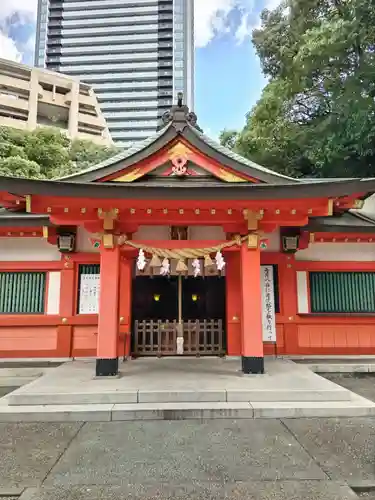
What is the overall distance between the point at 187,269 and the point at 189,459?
4.38 meters

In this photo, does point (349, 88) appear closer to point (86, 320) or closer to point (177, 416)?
point (86, 320)

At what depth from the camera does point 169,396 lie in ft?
19.2

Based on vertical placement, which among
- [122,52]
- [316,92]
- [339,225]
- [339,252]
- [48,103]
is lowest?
[339,252]

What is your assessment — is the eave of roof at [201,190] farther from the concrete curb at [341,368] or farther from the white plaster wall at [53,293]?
the concrete curb at [341,368]

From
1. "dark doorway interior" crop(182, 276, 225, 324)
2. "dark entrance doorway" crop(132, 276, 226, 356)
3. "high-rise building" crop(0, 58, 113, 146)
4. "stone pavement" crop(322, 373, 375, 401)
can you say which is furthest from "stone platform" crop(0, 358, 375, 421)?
"high-rise building" crop(0, 58, 113, 146)

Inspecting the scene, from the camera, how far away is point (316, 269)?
9.20 metres

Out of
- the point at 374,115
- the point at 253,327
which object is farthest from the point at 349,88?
the point at 253,327

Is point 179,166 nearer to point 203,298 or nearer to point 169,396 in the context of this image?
point 203,298

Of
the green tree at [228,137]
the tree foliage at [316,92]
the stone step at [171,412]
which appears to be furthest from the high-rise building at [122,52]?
the stone step at [171,412]

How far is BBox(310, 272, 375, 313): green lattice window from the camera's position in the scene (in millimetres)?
9133

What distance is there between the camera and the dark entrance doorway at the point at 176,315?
888cm

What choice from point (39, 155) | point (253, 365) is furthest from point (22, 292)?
point (39, 155)

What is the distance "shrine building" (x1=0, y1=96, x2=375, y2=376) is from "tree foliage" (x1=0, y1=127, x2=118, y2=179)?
17.1m

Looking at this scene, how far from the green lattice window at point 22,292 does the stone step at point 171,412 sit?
139 inches
